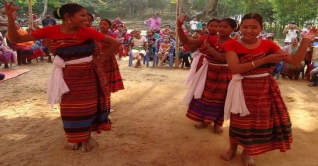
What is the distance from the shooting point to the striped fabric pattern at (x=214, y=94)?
12.6ft

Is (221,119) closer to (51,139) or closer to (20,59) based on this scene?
(51,139)

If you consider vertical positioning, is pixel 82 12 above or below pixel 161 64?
above

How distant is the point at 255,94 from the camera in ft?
9.27

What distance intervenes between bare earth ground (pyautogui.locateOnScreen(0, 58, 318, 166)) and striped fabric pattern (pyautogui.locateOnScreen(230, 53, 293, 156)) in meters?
0.43

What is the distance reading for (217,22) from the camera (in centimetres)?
387

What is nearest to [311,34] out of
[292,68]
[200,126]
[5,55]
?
[200,126]

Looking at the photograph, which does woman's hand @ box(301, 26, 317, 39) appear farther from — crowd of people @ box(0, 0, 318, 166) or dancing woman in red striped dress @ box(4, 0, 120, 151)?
dancing woman in red striped dress @ box(4, 0, 120, 151)

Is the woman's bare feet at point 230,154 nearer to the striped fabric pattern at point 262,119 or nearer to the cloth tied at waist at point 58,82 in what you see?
the striped fabric pattern at point 262,119

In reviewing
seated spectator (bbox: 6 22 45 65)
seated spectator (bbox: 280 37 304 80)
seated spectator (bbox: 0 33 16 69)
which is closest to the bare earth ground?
seated spectator (bbox: 280 37 304 80)

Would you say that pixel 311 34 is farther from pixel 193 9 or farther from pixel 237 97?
pixel 193 9

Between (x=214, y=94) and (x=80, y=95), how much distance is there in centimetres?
184

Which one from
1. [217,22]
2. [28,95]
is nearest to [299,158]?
[217,22]

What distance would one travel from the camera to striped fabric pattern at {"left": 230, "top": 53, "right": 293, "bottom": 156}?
2.82 meters

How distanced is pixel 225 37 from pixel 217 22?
11.2 inches
